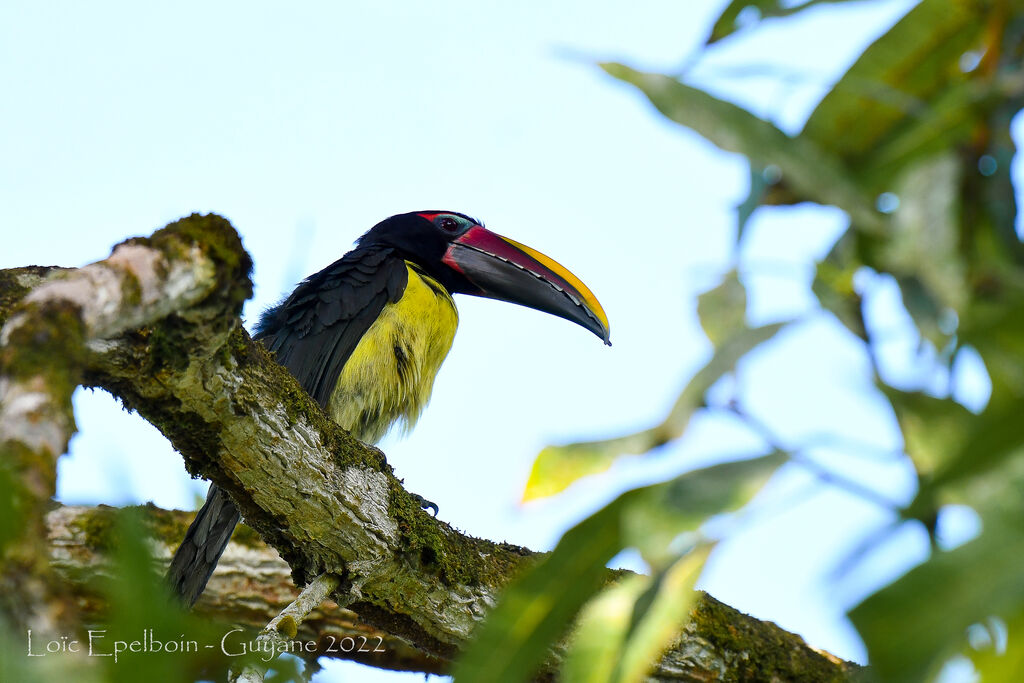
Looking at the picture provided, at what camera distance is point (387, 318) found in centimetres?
497

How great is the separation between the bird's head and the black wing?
407mm

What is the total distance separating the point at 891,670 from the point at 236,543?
13.1ft

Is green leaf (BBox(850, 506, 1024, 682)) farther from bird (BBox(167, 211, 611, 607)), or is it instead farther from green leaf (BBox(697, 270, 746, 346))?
bird (BBox(167, 211, 611, 607))

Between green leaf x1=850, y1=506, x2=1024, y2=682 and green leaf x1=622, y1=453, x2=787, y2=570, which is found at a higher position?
green leaf x1=622, y1=453, x2=787, y2=570

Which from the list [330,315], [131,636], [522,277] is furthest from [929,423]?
[522,277]

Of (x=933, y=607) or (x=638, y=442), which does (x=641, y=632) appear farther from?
(x=933, y=607)

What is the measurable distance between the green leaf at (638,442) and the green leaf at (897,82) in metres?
0.30

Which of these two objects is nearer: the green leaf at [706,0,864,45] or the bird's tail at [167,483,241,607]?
the green leaf at [706,0,864,45]

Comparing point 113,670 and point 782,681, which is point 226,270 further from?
point 782,681

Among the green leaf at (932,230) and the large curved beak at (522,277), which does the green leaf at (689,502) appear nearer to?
the green leaf at (932,230)

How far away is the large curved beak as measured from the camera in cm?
A: 504

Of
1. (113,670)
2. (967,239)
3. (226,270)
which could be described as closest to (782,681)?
(226,270)

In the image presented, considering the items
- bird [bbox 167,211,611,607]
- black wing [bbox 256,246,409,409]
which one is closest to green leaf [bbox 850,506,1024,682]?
bird [bbox 167,211,611,607]

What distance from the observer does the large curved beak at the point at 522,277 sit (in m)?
5.04
